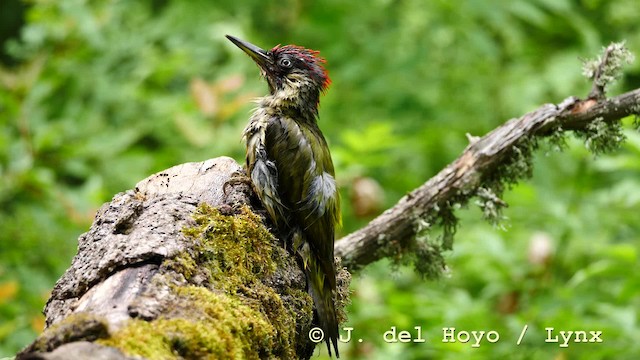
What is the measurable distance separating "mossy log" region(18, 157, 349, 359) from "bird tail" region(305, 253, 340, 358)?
0.23ft

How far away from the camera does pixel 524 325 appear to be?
4691 mm

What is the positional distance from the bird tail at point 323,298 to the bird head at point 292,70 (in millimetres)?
1080

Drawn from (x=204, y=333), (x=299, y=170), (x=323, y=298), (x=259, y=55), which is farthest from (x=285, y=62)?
(x=204, y=333)

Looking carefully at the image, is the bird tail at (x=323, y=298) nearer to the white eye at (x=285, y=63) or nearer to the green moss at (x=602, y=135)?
the white eye at (x=285, y=63)

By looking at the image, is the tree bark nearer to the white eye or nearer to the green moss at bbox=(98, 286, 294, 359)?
the green moss at bbox=(98, 286, 294, 359)

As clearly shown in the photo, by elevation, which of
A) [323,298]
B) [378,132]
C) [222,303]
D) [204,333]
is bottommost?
[204,333]

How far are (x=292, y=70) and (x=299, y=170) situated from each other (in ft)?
2.49

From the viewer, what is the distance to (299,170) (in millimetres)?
3518

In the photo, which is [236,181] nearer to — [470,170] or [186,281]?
[186,281]

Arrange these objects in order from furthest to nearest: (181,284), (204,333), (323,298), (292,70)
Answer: (292,70) → (323,298) → (181,284) → (204,333)

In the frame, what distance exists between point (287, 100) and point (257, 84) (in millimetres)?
3571

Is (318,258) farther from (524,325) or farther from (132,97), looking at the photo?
(132,97)

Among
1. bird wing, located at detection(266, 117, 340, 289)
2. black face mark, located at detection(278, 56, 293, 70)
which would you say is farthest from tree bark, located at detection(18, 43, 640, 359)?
black face mark, located at detection(278, 56, 293, 70)

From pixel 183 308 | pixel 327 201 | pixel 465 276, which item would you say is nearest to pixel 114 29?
pixel 465 276
